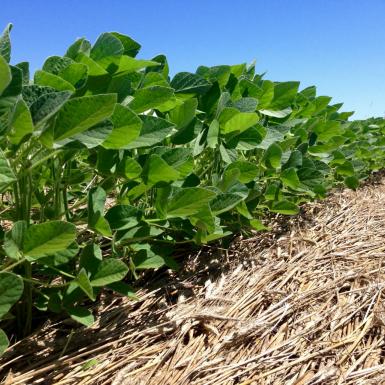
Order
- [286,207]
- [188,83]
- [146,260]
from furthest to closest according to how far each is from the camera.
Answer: [286,207] < [188,83] < [146,260]

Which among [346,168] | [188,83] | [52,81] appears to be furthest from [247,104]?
[346,168]

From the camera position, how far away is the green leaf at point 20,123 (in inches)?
23.0

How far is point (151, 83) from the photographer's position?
1.04m

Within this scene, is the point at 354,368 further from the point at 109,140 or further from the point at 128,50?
A: the point at 128,50

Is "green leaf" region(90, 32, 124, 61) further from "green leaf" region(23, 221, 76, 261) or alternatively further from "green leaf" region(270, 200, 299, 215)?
"green leaf" region(270, 200, 299, 215)

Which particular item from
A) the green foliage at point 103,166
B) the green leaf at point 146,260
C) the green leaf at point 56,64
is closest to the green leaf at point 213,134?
the green foliage at point 103,166

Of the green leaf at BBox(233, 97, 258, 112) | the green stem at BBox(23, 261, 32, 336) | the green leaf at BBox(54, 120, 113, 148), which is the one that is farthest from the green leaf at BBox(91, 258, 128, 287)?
the green leaf at BBox(233, 97, 258, 112)

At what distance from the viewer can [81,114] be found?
64cm

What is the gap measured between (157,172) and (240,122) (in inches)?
16.2

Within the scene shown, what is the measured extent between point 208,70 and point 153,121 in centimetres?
67

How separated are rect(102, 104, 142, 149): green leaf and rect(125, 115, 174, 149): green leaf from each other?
76 mm

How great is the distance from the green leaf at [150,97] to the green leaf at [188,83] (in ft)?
0.90

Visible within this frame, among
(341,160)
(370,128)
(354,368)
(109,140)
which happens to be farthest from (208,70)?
(370,128)

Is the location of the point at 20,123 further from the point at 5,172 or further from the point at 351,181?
the point at 351,181
